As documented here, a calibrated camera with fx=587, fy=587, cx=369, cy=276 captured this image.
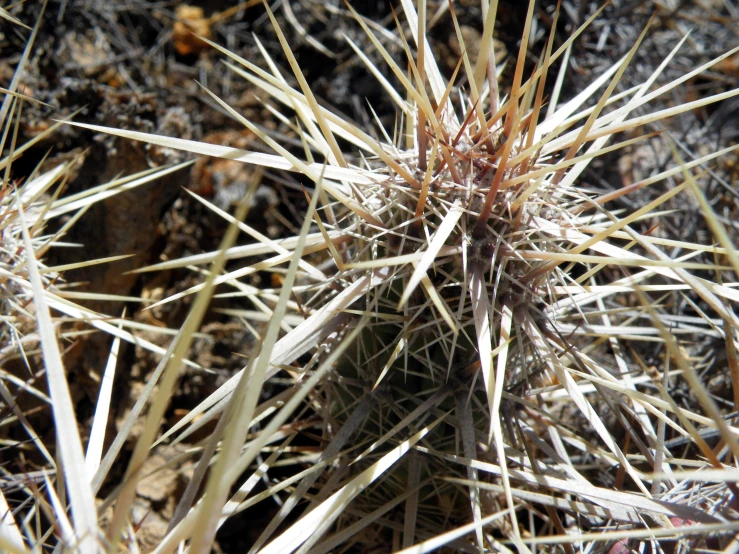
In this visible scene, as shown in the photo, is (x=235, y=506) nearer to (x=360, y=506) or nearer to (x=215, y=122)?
(x=360, y=506)

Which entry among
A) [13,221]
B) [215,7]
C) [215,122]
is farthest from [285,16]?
[13,221]

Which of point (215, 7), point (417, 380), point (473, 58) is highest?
point (473, 58)

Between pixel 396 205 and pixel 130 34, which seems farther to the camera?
pixel 130 34

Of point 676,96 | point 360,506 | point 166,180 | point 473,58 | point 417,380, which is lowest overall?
point 360,506

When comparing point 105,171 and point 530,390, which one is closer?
point 530,390

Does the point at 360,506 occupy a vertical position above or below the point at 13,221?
below

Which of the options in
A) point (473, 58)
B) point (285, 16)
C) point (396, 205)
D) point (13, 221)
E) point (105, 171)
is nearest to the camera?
point (396, 205)

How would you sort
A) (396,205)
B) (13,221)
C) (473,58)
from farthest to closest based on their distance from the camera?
(473,58), (13,221), (396,205)

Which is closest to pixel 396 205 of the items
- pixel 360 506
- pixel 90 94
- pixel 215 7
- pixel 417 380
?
pixel 417 380

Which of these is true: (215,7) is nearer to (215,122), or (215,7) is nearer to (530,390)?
(215,122)
